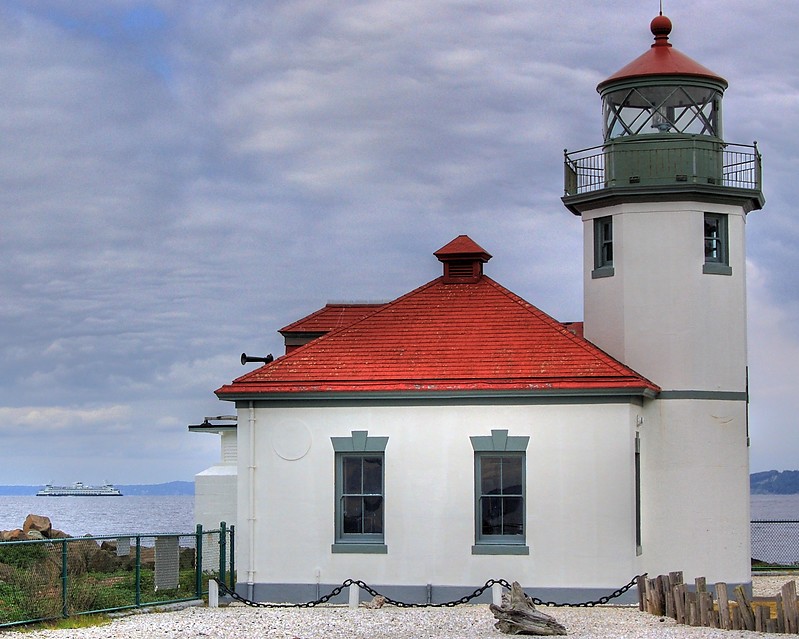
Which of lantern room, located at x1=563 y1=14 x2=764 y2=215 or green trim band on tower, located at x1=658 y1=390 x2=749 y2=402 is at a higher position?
lantern room, located at x1=563 y1=14 x2=764 y2=215

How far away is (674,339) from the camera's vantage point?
882 inches

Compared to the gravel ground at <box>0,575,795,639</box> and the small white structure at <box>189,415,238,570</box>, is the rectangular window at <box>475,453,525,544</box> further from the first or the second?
the small white structure at <box>189,415,238,570</box>

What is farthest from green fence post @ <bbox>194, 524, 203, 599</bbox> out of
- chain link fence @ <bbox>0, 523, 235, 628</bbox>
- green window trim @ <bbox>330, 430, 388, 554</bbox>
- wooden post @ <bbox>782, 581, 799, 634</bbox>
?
wooden post @ <bbox>782, 581, 799, 634</bbox>

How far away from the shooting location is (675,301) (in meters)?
22.4

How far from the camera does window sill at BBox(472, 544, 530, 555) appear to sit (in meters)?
21.3

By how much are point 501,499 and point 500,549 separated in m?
0.81

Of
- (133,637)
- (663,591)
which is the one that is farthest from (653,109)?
(133,637)

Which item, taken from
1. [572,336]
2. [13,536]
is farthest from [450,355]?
[13,536]

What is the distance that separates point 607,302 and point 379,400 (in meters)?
4.42

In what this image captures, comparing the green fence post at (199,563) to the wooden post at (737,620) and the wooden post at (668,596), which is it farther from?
the wooden post at (737,620)

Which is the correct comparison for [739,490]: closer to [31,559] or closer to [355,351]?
[355,351]

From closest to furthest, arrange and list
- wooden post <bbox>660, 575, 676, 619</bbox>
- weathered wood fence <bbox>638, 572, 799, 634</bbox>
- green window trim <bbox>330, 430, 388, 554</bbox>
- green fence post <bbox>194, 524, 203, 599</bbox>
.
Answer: weathered wood fence <bbox>638, 572, 799, 634</bbox>, wooden post <bbox>660, 575, 676, 619</bbox>, green fence post <bbox>194, 524, 203, 599</bbox>, green window trim <bbox>330, 430, 388, 554</bbox>

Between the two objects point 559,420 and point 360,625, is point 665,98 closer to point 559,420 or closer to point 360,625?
point 559,420

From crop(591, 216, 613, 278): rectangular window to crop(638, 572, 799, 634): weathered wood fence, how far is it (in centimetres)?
569
